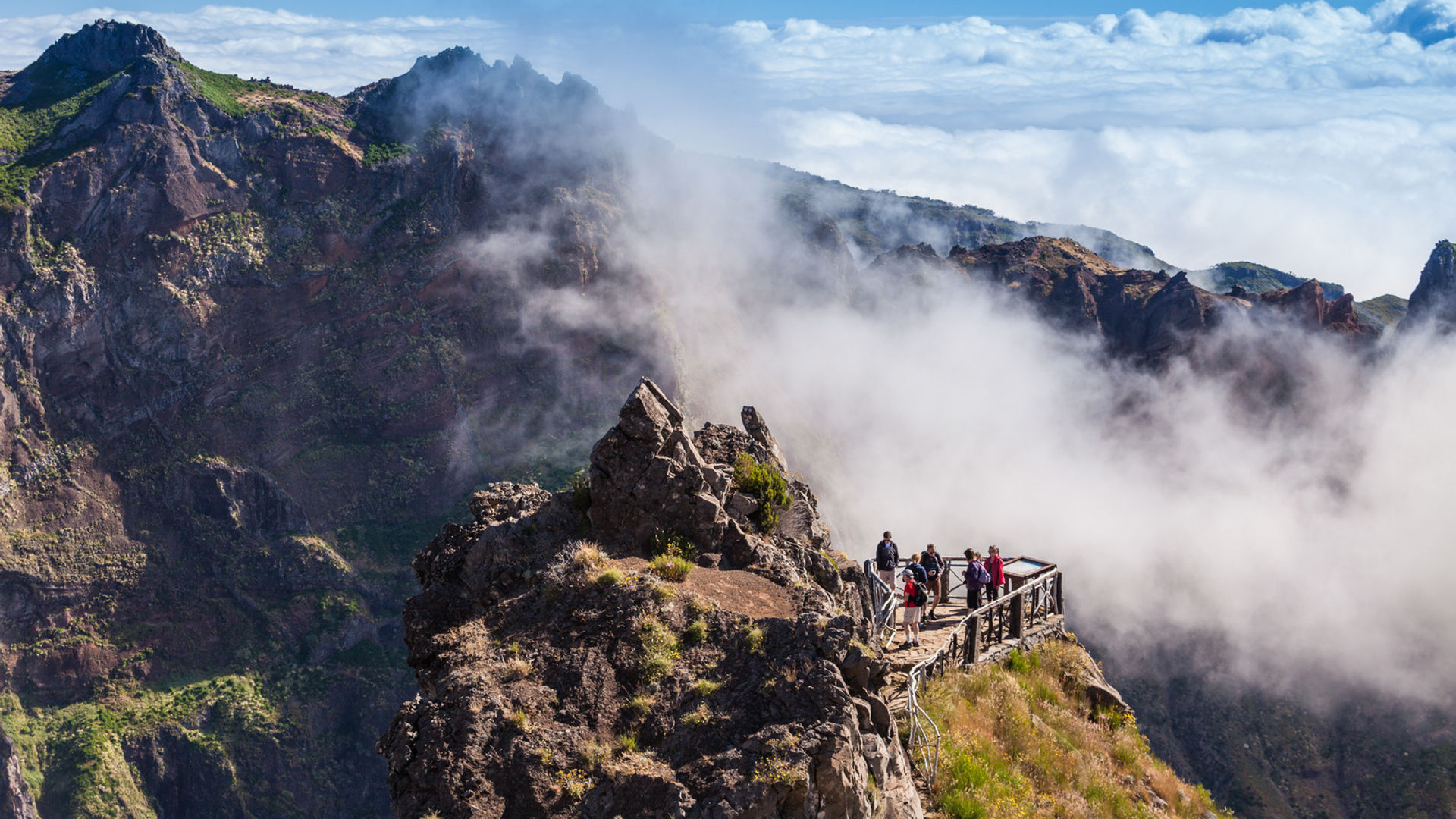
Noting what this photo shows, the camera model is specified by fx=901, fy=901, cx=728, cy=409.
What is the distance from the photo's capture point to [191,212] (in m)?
126

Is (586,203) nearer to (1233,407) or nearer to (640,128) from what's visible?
(640,128)

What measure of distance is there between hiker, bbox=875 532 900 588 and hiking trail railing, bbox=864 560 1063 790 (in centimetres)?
23

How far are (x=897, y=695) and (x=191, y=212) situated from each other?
138028 mm

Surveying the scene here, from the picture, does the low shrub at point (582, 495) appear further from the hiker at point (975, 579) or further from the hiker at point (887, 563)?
the hiker at point (975, 579)

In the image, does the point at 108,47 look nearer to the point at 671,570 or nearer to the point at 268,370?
the point at 268,370

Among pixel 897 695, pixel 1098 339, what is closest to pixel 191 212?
pixel 897 695

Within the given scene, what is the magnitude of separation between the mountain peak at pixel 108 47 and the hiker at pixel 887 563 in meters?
152

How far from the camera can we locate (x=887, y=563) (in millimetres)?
22891

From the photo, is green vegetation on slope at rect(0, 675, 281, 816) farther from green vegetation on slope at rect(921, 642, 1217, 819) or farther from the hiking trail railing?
green vegetation on slope at rect(921, 642, 1217, 819)

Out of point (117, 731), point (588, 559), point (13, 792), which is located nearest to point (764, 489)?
point (588, 559)

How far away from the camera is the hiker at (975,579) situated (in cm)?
2278

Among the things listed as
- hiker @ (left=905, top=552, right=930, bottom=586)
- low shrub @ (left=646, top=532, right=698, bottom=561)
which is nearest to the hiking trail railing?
hiker @ (left=905, top=552, right=930, bottom=586)

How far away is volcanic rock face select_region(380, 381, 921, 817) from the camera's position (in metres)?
10.6

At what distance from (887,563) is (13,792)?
104 metres
